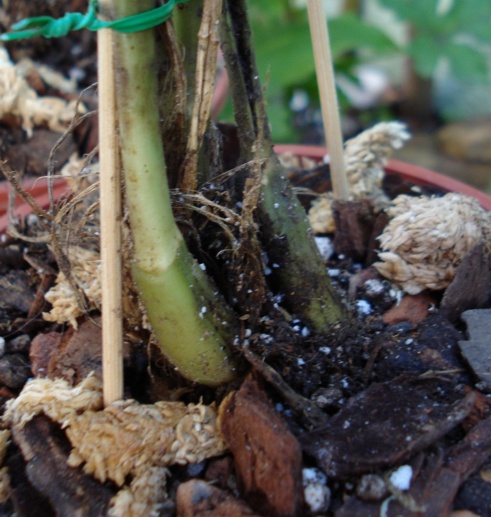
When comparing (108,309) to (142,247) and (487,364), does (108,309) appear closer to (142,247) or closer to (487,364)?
(142,247)

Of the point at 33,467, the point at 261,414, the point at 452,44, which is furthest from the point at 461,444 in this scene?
the point at 452,44

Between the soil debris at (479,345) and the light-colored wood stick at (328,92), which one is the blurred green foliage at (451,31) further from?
the soil debris at (479,345)

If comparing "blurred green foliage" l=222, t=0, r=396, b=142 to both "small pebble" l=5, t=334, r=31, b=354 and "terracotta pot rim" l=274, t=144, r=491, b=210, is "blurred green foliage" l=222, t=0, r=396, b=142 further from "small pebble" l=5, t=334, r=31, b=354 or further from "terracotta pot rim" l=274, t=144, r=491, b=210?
"small pebble" l=5, t=334, r=31, b=354

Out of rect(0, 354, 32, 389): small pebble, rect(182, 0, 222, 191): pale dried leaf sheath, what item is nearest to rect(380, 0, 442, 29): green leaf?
rect(182, 0, 222, 191): pale dried leaf sheath

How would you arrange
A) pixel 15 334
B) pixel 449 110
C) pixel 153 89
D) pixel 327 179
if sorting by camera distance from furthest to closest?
pixel 449 110, pixel 327 179, pixel 15 334, pixel 153 89

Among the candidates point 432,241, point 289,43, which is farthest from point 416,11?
point 432,241

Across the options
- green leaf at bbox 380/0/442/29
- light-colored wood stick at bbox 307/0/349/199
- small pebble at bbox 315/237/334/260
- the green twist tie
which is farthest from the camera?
green leaf at bbox 380/0/442/29

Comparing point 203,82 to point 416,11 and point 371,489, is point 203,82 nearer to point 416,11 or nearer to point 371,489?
point 371,489
